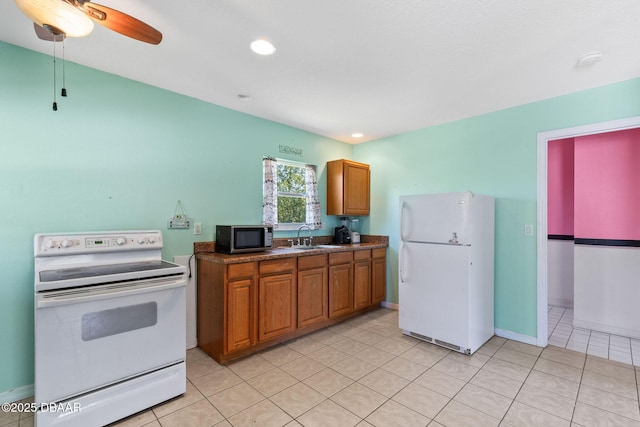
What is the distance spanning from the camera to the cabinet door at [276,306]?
2.82 m

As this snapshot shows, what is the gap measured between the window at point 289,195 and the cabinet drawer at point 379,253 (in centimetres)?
84

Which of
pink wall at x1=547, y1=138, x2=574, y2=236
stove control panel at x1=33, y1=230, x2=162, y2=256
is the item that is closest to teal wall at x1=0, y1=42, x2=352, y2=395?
stove control panel at x1=33, y1=230, x2=162, y2=256

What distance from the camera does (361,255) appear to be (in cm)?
384

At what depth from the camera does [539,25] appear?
72.4 inches

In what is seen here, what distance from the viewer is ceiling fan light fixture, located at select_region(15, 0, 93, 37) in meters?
1.18

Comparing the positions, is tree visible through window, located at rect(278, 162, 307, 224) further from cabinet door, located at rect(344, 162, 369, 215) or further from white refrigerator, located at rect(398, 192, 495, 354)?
white refrigerator, located at rect(398, 192, 495, 354)

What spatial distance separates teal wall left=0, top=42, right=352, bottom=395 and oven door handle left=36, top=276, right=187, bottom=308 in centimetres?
76

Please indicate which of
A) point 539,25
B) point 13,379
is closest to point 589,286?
point 539,25

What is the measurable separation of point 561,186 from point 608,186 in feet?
2.56

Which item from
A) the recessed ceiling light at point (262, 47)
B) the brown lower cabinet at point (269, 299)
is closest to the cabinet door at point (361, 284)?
the brown lower cabinet at point (269, 299)

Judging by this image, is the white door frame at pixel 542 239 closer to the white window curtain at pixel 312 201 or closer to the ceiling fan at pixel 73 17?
the white window curtain at pixel 312 201

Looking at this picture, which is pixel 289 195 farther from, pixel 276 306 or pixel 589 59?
pixel 589 59

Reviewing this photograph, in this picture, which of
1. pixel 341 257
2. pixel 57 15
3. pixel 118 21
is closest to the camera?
pixel 57 15

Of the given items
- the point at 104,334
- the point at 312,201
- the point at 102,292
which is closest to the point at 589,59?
the point at 312,201
